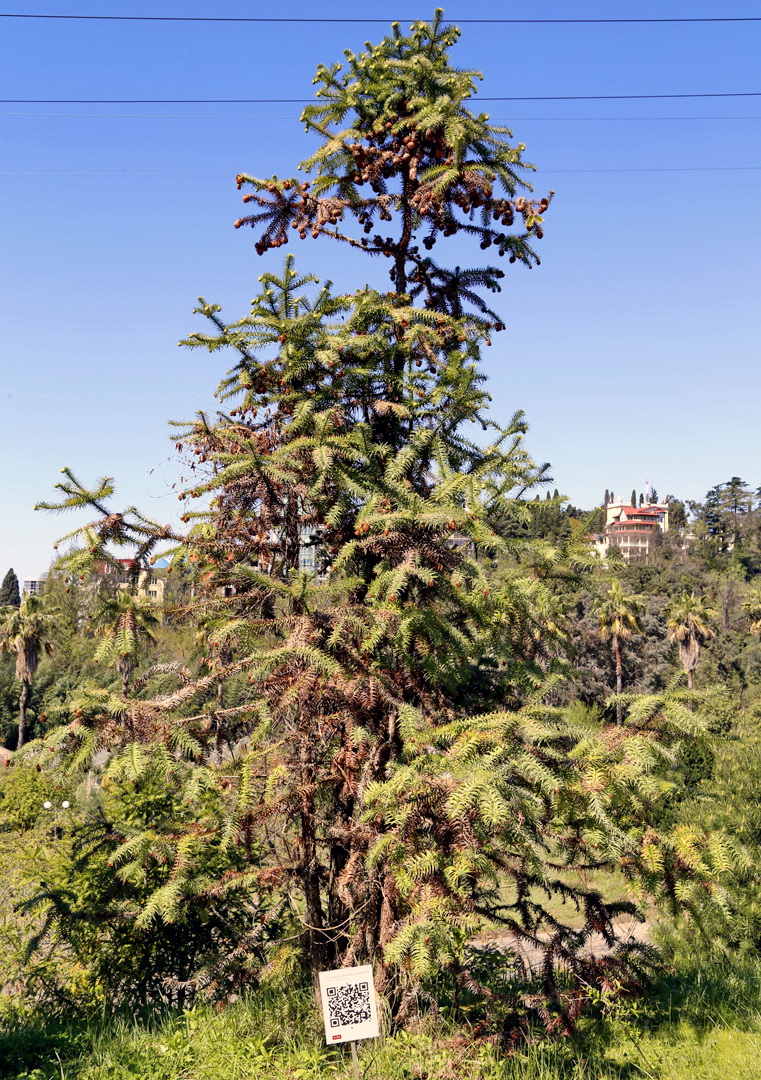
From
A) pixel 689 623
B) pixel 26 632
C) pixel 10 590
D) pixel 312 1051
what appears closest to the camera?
pixel 312 1051

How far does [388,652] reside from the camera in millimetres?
5234

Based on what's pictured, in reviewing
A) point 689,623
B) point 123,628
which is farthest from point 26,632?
point 123,628

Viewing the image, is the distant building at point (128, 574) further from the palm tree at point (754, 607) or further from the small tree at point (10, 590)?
the small tree at point (10, 590)

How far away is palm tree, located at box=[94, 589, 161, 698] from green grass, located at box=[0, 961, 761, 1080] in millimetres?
2139

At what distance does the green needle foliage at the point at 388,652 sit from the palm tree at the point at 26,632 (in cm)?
2851

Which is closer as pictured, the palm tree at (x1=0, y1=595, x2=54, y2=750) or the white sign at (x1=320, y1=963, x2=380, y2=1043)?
the white sign at (x1=320, y1=963, x2=380, y2=1043)

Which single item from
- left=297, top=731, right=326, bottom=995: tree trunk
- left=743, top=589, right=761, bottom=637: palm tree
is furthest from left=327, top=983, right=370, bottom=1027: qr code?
left=743, top=589, right=761, bottom=637: palm tree

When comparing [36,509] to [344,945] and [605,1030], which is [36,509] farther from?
[605,1030]

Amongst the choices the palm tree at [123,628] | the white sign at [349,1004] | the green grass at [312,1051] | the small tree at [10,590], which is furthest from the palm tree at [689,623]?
the small tree at [10,590]

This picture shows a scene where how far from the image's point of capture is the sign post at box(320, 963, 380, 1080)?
13.5 feet

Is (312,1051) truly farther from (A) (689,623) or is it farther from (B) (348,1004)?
(A) (689,623)

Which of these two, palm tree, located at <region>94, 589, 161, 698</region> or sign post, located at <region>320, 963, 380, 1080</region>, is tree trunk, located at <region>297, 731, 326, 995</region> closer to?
sign post, located at <region>320, 963, 380, 1080</region>

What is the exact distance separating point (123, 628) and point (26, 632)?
1181 inches

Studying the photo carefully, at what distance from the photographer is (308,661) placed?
476 centimetres
